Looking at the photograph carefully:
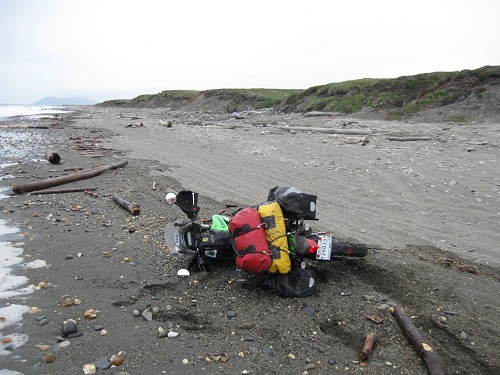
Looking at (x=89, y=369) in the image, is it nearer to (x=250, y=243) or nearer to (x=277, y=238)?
(x=250, y=243)

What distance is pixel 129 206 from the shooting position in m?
8.15

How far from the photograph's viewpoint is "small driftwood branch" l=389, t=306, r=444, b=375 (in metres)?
3.64

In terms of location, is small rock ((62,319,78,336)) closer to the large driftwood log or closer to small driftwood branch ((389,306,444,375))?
small driftwood branch ((389,306,444,375))

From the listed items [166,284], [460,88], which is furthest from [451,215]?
[460,88]

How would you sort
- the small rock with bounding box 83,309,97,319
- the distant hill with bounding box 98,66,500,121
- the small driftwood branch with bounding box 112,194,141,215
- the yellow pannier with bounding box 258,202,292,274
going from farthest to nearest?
the distant hill with bounding box 98,66,500,121 → the small driftwood branch with bounding box 112,194,141,215 → the yellow pannier with bounding box 258,202,292,274 → the small rock with bounding box 83,309,97,319

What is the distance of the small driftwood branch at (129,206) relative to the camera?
800 centimetres

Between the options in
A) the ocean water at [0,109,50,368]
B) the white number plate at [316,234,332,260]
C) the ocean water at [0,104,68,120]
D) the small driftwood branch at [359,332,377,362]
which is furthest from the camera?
the ocean water at [0,104,68,120]

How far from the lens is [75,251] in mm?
6184

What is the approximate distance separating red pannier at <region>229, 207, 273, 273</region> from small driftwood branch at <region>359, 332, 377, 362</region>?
137 centimetres

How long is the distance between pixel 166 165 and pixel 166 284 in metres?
9.22

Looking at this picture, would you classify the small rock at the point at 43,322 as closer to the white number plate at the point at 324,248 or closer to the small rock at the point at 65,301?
the small rock at the point at 65,301

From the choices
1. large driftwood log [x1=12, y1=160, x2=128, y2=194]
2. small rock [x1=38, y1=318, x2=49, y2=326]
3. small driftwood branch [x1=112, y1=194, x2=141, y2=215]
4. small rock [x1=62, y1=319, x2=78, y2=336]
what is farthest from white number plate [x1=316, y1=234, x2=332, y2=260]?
large driftwood log [x1=12, y1=160, x2=128, y2=194]

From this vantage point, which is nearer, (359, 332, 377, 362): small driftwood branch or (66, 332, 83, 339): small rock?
(359, 332, 377, 362): small driftwood branch

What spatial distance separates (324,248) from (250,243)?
111 centimetres
